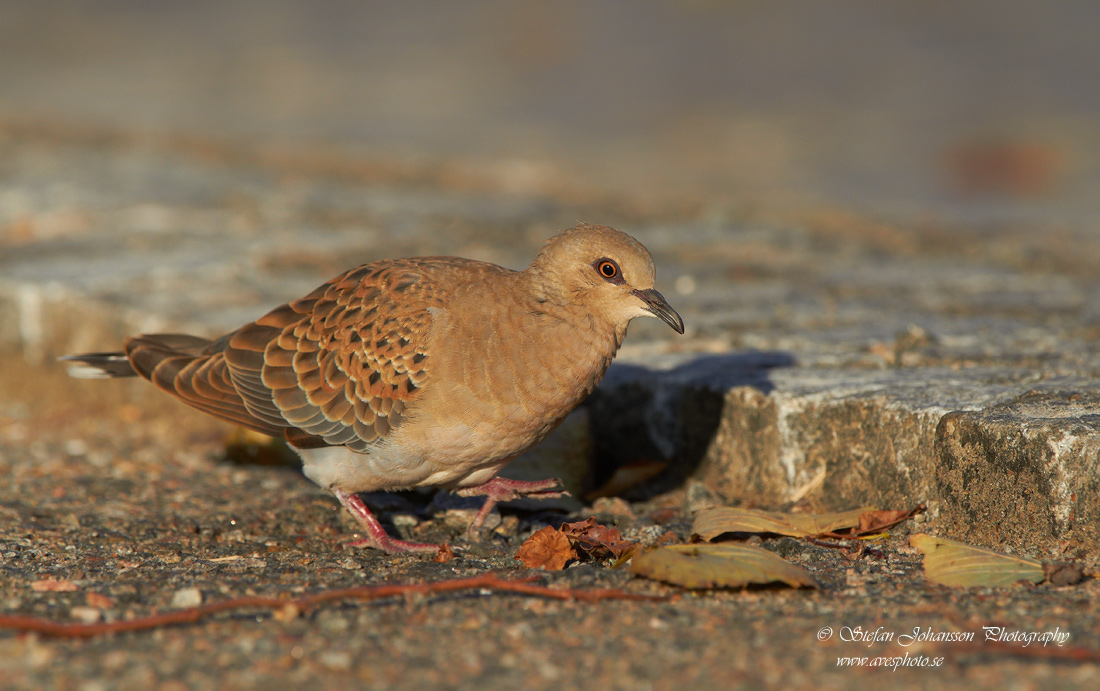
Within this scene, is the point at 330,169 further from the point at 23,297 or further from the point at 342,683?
the point at 342,683

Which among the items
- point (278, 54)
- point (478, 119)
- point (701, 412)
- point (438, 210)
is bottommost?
point (701, 412)

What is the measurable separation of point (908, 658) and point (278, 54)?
652 inches

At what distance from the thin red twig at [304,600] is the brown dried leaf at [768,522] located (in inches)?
23.4

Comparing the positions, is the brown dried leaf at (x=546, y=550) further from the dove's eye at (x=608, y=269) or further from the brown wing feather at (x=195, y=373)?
the brown wing feather at (x=195, y=373)

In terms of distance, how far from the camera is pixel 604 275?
4.05m

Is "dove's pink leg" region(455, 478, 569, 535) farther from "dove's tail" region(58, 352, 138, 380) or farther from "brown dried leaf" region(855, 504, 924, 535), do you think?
"dove's tail" region(58, 352, 138, 380)

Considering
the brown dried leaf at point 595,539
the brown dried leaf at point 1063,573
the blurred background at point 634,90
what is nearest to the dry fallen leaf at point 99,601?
the brown dried leaf at point 595,539

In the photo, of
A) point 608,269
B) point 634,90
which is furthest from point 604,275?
point 634,90

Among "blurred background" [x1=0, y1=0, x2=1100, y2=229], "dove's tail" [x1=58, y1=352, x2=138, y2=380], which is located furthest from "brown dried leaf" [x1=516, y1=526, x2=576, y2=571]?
"blurred background" [x1=0, y1=0, x2=1100, y2=229]

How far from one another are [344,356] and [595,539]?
1203mm

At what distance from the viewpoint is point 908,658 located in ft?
8.70

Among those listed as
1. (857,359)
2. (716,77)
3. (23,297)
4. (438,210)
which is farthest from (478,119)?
(857,359)

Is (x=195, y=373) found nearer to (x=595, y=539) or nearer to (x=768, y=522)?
(x=595, y=539)

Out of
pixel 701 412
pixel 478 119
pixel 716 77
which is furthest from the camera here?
pixel 716 77
